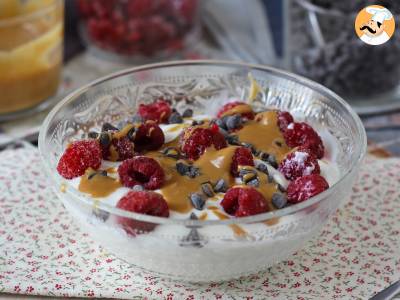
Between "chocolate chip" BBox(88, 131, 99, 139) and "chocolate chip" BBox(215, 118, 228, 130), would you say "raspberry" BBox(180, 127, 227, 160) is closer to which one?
"chocolate chip" BBox(215, 118, 228, 130)

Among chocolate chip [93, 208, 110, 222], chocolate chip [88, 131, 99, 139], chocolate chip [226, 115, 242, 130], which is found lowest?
chocolate chip [88, 131, 99, 139]

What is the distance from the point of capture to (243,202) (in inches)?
53.7

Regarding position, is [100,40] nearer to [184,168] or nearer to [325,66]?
[325,66]

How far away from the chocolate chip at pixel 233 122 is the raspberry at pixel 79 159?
0.34m

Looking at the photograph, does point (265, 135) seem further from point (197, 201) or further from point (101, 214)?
point (101, 214)

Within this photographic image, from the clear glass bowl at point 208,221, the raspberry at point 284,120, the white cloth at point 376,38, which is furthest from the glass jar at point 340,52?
the raspberry at point 284,120

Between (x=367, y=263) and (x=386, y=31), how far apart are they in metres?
0.78

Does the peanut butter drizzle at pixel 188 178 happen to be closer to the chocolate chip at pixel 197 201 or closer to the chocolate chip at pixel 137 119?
the chocolate chip at pixel 197 201

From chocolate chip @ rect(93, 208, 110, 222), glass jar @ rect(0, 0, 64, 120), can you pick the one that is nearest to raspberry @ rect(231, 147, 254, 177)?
chocolate chip @ rect(93, 208, 110, 222)

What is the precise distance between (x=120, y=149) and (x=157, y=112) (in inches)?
9.2

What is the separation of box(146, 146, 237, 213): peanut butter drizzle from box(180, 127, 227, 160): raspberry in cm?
2

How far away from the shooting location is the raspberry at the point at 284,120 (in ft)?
5.63

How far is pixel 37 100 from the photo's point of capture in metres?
2.37

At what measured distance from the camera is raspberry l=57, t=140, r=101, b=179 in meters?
1.53
